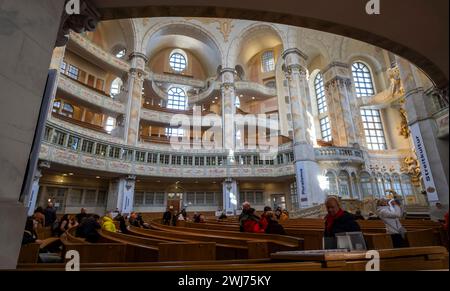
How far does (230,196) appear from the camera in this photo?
20.2 meters

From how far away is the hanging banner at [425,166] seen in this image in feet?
33.7

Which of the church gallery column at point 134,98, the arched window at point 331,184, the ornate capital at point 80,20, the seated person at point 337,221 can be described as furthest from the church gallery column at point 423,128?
the church gallery column at point 134,98

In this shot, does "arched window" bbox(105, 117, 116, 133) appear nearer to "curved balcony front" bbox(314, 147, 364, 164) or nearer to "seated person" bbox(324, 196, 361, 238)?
"curved balcony front" bbox(314, 147, 364, 164)

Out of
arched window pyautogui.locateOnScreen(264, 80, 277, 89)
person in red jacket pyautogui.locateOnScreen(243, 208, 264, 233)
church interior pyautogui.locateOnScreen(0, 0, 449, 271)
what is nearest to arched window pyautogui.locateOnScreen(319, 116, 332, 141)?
church interior pyautogui.locateOnScreen(0, 0, 449, 271)

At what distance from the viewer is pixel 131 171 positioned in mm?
18438

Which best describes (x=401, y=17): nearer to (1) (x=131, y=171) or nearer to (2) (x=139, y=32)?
(1) (x=131, y=171)

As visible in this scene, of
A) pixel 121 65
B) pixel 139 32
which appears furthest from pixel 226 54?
pixel 121 65

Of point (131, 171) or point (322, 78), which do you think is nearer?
point (131, 171)

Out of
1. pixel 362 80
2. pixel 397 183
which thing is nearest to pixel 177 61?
pixel 362 80

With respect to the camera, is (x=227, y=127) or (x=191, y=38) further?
(x=191, y=38)

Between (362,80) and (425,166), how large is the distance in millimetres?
15614

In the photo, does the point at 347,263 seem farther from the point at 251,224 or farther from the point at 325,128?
the point at 325,128

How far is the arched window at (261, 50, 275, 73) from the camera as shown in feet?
91.8

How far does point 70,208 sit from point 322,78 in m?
24.8
